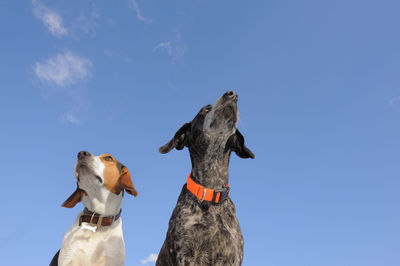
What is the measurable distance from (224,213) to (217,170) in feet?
2.57

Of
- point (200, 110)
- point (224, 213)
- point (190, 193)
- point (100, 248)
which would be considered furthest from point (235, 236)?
point (100, 248)

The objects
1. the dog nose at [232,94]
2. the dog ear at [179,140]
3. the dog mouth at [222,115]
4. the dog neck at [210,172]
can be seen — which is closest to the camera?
the dog neck at [210,172]

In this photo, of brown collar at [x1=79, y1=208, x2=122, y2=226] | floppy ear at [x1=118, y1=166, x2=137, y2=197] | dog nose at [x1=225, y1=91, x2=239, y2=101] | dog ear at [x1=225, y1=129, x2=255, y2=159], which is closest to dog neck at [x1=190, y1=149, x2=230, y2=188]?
dog ear at [x1=225, y1=129, x2=255, y2=159]

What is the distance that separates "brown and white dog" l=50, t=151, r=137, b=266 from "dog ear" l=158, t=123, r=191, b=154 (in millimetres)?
1082

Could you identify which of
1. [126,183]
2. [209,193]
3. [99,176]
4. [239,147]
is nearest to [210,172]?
[209,193]

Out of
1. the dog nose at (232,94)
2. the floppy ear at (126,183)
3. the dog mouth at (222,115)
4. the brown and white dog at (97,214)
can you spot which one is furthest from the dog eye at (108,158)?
the dog nose at (232,94)

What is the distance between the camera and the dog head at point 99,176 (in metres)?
6.78

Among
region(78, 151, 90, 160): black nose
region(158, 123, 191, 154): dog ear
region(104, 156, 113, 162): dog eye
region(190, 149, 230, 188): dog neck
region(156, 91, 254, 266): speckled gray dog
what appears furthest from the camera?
region(104, 156, 113, 162): dog eye

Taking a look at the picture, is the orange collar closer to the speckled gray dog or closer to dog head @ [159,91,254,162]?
the speckled gray dog

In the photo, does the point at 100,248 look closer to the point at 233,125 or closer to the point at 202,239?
the point at 202,239

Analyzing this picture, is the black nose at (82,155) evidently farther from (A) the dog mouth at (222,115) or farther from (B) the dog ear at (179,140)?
(A) the dog mouth at (222,115)

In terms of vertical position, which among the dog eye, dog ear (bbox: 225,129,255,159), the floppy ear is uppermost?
dog ear (bbox: 225,129,255,159)

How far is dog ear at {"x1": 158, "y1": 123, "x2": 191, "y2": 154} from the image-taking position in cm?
660

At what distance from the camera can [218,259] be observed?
537 cm
